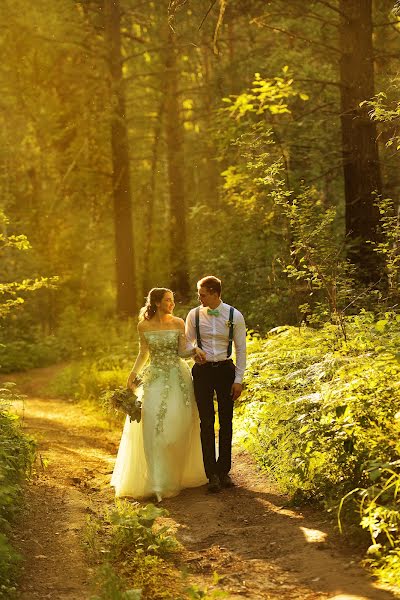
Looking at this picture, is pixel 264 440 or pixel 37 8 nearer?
pixel 264 440

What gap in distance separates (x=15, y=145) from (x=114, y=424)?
1611cm

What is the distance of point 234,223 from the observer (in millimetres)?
20734

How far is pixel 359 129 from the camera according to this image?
15.1m

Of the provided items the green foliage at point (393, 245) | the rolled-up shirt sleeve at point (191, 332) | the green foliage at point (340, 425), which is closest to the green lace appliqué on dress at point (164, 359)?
the rolled-up shirt sleeve at point (191, 332)

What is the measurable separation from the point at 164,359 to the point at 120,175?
15.1 m

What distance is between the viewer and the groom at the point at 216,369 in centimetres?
909

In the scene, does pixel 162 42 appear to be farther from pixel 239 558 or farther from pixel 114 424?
pixel 239 558

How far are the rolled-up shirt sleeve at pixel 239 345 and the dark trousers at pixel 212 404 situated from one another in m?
0.08

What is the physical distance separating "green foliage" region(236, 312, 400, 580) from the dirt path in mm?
320

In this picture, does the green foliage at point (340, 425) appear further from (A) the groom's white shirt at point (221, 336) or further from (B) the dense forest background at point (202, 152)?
(B) the dense forest background at point (202, 152)

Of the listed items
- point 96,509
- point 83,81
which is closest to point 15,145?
point 83,81

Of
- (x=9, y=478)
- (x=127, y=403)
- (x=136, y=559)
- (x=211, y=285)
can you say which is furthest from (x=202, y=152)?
(x=136, y=559)

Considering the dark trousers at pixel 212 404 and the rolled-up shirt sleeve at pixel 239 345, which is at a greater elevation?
the rolled-up shirt sleeve at pixel 239 345

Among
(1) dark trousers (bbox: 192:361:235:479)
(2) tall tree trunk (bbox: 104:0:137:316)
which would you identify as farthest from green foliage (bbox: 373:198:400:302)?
(2) tall tree trunk (bbox: 104:0:137:316)
